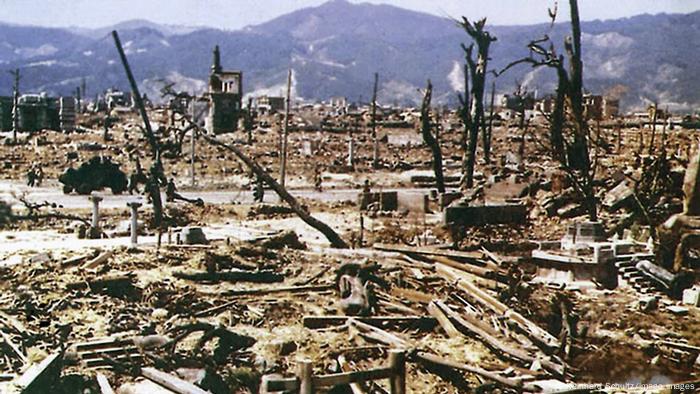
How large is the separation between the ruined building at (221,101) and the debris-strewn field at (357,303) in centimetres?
3909

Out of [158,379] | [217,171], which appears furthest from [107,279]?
[217,171]

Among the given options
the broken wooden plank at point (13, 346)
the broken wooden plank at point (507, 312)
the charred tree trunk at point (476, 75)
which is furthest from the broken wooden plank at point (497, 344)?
the charred tree trunk at point (476, 75)

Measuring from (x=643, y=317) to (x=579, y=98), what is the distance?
7973mm

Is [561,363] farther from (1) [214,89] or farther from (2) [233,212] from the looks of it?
(1) [214,89]

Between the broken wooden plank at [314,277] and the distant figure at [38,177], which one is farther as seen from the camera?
the distant figure at [38,177]

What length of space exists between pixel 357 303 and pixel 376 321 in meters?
0.71

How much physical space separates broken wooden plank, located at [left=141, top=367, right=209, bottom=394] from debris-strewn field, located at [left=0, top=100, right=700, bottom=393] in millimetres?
33

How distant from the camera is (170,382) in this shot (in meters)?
9.84

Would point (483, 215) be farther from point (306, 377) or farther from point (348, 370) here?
point (306, 377)

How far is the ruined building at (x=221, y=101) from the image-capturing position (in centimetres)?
6312

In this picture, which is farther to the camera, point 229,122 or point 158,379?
point 229,122

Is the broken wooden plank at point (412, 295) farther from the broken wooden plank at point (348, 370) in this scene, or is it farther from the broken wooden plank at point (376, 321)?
the broken wooden plank at point (348, 370)

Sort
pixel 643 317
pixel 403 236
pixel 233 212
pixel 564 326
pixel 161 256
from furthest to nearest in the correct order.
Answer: pixel 233 212 → pixel 403 236 → pixel 161 256 → pixel 643 317 → pixel 564 326

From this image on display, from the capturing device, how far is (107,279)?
1393cm
